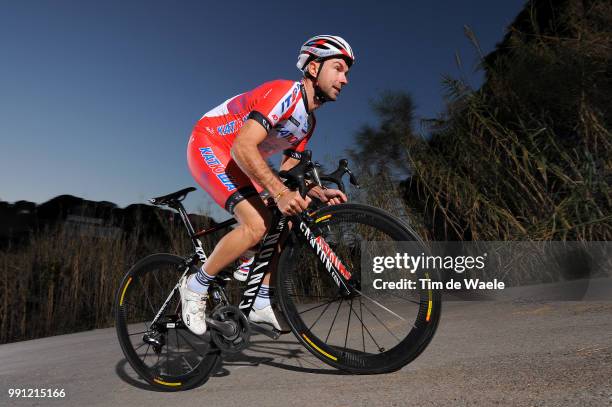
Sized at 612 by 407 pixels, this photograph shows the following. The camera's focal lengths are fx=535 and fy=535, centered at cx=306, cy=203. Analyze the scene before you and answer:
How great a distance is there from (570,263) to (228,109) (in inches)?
123

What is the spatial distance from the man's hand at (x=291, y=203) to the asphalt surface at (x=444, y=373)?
740mm

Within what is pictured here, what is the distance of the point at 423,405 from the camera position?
1815mm

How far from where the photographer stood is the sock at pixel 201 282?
2.63 metres

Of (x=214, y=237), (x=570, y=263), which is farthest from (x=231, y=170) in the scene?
(x=214, y=237)

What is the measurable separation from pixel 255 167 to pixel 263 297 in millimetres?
682

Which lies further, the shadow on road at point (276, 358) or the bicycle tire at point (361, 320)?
the shadow on road at point (276, 358)

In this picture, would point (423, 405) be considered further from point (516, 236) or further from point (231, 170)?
point (516, 236)

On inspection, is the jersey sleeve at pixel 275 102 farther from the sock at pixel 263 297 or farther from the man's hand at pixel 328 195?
the sock at pixel 263 297

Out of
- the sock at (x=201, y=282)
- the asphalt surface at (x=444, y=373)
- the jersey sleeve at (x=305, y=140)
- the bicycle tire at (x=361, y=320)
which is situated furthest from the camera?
the jersey sleeve at (x=305, y=140)

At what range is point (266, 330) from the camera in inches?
100

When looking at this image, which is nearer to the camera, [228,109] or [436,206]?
[228,109]

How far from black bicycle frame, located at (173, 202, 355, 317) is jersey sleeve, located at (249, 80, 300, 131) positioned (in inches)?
16.7

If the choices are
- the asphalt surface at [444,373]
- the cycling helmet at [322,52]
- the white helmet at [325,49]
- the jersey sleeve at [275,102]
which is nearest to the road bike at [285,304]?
the asphalt surface at [444,373]

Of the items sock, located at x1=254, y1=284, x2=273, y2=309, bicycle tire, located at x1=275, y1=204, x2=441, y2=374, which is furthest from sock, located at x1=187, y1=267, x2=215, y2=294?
bicycle tire, located at x1=275, y1=204, x2=441, y2=374
